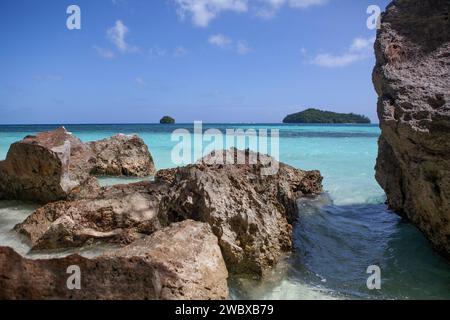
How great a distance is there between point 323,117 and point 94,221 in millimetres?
80315

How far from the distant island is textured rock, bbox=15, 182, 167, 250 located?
79.2 metres

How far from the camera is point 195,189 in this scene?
4090 millimetres

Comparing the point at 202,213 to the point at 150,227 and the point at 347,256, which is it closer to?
the point at 150,227

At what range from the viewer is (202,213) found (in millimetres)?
3934

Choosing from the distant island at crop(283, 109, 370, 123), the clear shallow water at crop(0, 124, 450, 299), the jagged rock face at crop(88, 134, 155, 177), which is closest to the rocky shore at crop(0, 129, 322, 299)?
the clear shallow water at crop(0, 124, 450, 299)

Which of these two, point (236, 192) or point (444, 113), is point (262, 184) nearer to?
point (236, 192)

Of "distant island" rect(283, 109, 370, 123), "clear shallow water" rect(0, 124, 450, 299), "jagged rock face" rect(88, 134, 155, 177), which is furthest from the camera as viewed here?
"distant island" rect(283, 109, 370, 123)

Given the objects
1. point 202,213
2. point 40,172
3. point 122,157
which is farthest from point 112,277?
point 122,157

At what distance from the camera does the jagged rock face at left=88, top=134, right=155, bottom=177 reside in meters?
10.4

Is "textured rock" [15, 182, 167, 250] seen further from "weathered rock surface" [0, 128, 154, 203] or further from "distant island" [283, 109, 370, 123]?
"distant island" [283, 109, 370, 123]

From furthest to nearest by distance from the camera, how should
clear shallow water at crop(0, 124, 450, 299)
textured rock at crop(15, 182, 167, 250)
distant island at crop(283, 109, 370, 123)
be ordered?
distant island at crop(283, 109, 370, 123)
textured rock at crop(15, 182, 167, 250)
clear shallow water at crop(0, 124, 450, 299)

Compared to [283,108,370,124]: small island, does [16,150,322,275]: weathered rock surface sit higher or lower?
lower
